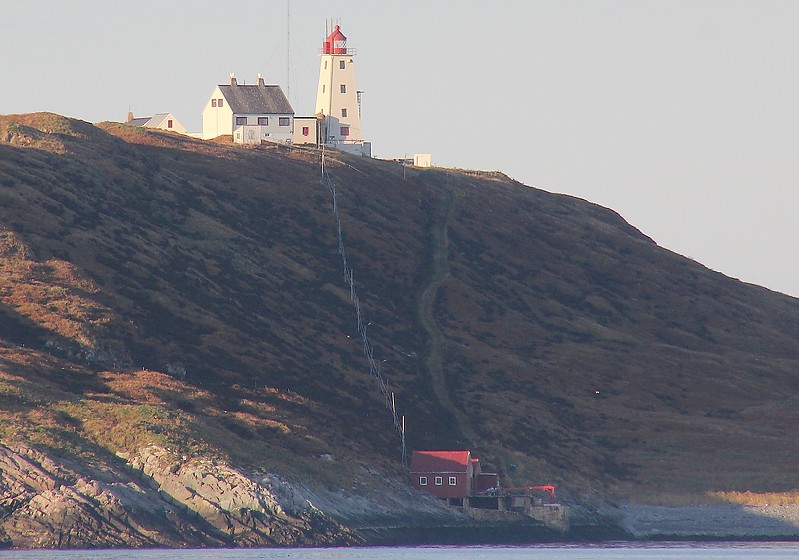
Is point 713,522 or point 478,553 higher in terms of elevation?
point 478,553

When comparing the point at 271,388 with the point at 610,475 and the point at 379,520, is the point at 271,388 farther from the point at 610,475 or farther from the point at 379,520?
the point at 610,475

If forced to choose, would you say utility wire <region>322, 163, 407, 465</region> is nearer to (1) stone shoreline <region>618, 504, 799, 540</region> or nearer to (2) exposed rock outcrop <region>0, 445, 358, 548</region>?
(1) stone shoreline <region>618, 504, 799, 540</region>

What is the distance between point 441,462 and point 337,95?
84178mm

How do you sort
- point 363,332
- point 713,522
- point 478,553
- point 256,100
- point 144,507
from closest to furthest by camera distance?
point 144,507 < point 478,553 < point 713,522 < point 363,332 < point 256,100

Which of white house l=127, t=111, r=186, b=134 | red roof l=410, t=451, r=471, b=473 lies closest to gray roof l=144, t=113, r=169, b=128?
white house l=127, t=111, r=186, b=134

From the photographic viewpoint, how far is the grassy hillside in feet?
367

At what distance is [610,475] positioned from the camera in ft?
414

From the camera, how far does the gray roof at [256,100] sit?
184750 millimetres

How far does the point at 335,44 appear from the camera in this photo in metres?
189

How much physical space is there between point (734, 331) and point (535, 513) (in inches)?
2413

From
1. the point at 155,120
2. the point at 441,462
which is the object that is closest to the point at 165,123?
the point at 155,120

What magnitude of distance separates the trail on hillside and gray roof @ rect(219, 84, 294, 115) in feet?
76.9

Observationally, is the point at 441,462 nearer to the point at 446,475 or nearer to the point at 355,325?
the point at 446,475

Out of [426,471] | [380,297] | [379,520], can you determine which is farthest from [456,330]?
[379,520]
